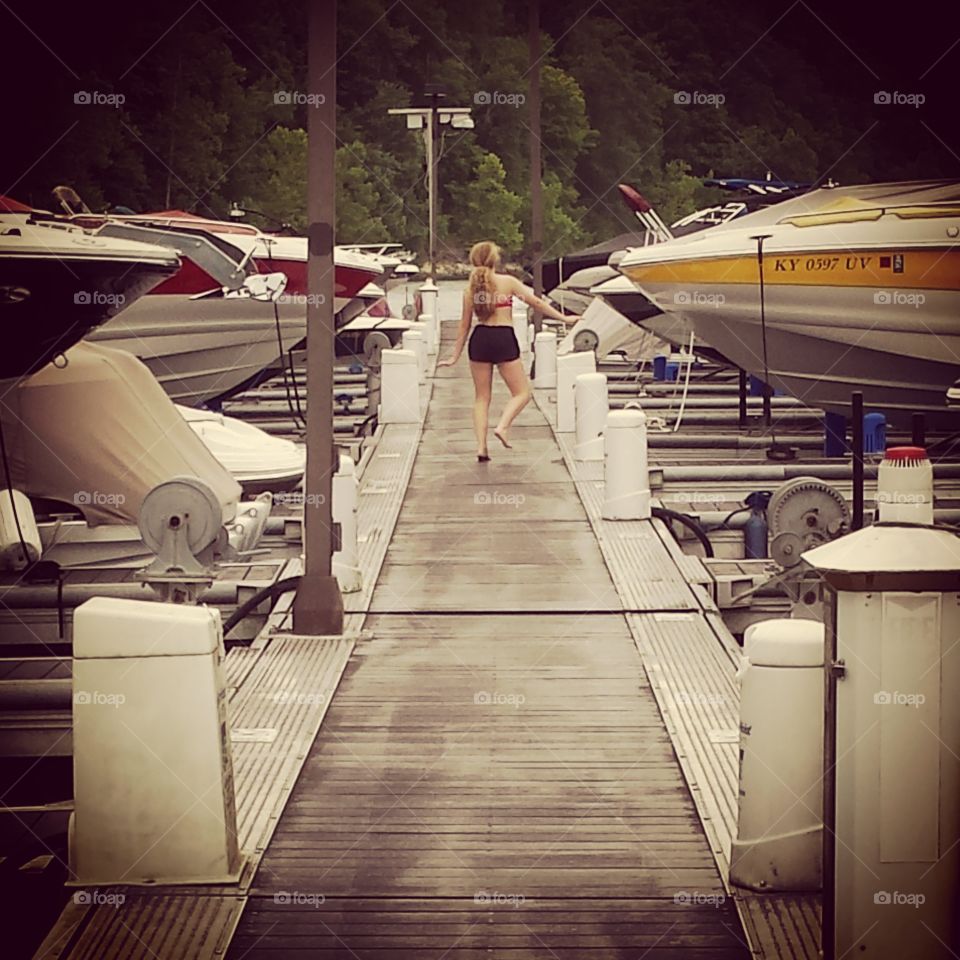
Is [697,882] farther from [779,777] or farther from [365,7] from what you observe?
[365,7]

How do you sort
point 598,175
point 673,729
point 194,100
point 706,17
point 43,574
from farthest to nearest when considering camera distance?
point 598,175 < point 706,17 < point 194,100 < point 43,574 < point 673,729

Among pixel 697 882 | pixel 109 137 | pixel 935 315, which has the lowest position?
pixel 697 882

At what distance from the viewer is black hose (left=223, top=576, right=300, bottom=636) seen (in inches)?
367

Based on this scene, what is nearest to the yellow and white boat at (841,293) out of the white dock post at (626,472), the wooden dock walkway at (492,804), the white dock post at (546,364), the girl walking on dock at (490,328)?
the girl walking on dock at (490,328)

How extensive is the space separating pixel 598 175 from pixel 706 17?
23098 millimetres

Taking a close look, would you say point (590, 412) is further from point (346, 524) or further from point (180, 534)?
point (180, 534)

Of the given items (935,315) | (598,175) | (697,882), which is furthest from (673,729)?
(598,175)

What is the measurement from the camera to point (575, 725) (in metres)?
7.28

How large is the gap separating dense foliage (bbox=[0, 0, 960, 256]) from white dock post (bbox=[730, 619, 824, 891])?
100 feet

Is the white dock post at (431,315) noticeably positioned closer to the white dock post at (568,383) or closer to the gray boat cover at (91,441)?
the white dock post at (568,383)

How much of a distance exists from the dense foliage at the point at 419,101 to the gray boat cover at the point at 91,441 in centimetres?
2540

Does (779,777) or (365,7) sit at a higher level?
(365,7)

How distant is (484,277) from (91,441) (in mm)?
3558

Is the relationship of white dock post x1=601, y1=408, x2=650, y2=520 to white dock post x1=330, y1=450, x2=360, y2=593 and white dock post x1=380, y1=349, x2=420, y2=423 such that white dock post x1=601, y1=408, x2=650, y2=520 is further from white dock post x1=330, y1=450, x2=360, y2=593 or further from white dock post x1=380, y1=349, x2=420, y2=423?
white dock post x1=380, y1=349, x2=420, y2=423
